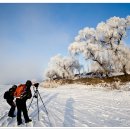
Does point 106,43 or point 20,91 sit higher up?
point 106,43

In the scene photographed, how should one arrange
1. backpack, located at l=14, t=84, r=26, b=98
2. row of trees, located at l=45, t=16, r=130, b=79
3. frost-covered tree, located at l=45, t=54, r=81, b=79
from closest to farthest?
backpack, located at l=14, t=84, r=26, b=98
row of trees, located at l=45, t=16, r=130, b=79
frost-covered tree, located at l=45, t=54, r=81, b=79

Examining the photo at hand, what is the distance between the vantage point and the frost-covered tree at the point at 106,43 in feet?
73.0

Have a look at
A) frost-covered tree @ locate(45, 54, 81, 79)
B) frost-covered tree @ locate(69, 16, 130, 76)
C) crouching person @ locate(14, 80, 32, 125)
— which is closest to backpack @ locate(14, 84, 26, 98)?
crouching person @ locate(14, 80, 32, 125)

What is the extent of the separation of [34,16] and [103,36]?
13374mm

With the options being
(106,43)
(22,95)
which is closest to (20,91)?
(22,95)

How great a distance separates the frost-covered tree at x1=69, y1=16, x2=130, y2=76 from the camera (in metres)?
22.2

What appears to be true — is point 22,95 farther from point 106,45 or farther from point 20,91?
point 106,45

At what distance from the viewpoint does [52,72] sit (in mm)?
55750

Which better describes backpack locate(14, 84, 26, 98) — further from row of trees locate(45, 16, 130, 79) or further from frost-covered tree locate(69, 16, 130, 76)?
frost-covered tree locate(69, 16, 130, 76)

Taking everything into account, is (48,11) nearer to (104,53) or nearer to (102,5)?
(102,5)

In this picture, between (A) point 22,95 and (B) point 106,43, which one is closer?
(A) point 22,95

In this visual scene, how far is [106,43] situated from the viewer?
23.2m

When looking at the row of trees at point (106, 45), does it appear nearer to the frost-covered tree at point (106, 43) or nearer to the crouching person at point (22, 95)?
the frost-covered tree at point (106, 43)

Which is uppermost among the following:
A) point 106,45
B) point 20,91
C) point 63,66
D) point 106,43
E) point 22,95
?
point 106,43
